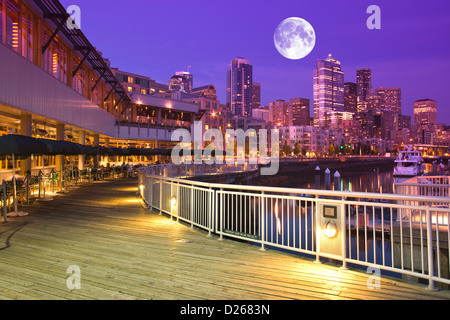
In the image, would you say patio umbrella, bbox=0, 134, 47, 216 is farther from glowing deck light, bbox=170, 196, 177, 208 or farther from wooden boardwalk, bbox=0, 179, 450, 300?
glowing deck light, bbox=170, 196, 177, 208

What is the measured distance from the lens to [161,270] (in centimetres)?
556

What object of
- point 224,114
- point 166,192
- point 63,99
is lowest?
point 166,192

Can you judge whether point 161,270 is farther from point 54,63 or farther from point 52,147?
point 54,63

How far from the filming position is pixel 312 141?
511 ft

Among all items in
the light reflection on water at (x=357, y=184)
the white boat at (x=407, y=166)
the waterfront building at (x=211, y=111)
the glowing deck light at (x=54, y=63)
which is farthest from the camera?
the waterfront building at (x=211, y=111)

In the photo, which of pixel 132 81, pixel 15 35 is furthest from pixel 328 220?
pixel 132 81

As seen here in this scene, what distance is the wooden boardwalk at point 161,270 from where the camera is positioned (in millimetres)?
4520

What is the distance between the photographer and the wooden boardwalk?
4.52 m

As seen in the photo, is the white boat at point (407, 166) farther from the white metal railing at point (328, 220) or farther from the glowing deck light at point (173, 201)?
the glowing deck light at point (173, 201)

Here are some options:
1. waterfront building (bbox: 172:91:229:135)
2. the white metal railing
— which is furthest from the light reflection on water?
waterfront building (bbox: 172:91:229:135)

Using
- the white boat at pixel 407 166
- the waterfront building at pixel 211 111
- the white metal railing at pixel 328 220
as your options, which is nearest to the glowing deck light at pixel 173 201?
the white metal railing at pixel 328 220
